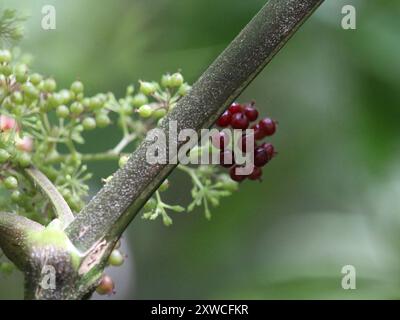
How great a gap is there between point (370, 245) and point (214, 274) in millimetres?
1012

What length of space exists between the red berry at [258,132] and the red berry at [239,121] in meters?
0.06

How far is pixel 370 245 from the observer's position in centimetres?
308

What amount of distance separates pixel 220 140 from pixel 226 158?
1.9 inches

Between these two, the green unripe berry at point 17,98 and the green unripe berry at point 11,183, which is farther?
the green unripe berry at point 17,98

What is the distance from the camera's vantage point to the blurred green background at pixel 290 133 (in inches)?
114

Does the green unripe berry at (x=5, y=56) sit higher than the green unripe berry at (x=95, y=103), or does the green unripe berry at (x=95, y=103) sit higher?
the green unripe berry at (x=5, y=56)

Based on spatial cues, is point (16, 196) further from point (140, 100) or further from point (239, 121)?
point (239, 121)

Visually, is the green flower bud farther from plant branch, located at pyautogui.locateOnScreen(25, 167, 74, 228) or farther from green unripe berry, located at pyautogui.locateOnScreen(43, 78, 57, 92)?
plant branch, located at pyautogui.locateOnScreen(25, 167, 74, 228)

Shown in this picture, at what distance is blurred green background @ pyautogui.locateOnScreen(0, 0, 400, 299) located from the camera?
9.48 feet

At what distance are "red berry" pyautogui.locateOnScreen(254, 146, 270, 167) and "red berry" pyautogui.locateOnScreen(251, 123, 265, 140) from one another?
7 cm

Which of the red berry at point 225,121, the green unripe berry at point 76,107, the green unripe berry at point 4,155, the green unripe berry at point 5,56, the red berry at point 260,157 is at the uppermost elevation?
the green unripe berry at point 5,56

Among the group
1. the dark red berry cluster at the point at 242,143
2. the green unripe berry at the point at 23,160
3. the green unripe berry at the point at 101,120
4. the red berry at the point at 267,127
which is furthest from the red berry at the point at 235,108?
the green unripe berry at the point at 23,160

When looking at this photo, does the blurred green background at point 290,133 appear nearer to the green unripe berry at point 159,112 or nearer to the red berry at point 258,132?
the red berry at point 258,132

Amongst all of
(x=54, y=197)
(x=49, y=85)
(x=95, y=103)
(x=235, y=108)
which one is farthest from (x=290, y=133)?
(x=54, y=197)
